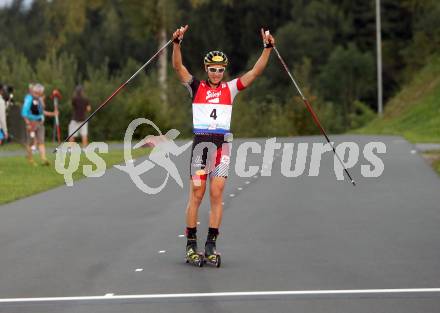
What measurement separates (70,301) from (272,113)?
155 ft

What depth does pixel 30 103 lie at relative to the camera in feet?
81.6

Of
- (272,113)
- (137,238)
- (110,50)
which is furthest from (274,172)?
(110,50)

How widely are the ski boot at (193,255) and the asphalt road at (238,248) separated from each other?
8cm

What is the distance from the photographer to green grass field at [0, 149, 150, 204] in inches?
751

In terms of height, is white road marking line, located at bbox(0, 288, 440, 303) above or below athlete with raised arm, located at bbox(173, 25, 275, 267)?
below

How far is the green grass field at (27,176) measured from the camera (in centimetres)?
1908

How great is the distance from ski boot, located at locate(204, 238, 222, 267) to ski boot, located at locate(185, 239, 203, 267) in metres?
0.06

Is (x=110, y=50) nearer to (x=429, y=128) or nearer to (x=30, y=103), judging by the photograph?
(x=429, y=128)

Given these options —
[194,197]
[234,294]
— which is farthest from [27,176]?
[234,294]

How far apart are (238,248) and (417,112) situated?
40.1m

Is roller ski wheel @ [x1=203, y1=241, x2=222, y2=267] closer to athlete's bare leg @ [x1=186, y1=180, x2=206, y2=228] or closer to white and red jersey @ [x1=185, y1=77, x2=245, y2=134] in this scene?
athlete's bare leg @ [x1=186, y1=180, x2=206, y2=228]

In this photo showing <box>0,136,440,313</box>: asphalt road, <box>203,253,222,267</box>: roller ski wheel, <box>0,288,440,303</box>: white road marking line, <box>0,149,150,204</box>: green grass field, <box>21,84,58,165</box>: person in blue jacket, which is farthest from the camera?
<box>21,84,58,165</box>: person in blue jacket

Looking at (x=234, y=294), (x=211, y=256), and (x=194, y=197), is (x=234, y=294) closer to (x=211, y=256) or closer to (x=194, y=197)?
(x=211, y=256)

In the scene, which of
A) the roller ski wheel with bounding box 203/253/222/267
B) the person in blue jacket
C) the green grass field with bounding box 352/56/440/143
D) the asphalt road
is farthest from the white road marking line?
the green grass field with bounding box 352/56/440/143
